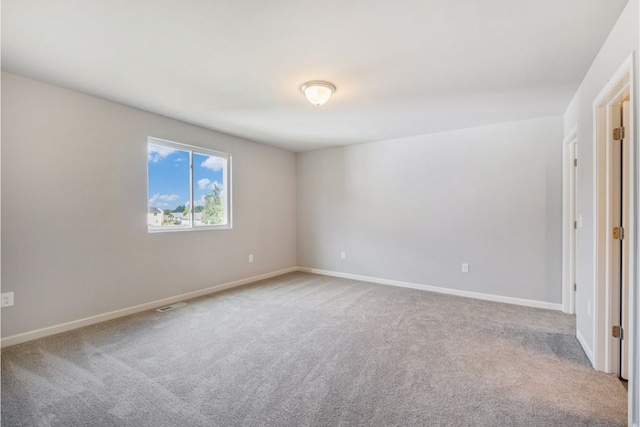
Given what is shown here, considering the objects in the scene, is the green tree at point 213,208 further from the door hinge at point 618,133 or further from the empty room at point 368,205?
the door hinge at point 618,133

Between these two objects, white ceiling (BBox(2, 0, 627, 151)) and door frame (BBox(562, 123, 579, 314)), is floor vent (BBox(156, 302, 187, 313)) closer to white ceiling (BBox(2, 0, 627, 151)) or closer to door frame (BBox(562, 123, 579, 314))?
white ceiling (BBox(2, 0, 627, 151))

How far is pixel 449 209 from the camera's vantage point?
435 cm

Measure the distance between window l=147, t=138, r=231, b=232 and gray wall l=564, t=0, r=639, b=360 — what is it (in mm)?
4318

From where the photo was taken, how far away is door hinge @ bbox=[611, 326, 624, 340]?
2100mm

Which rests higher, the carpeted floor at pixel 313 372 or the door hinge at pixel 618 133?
the door hinge at pixel 618 133

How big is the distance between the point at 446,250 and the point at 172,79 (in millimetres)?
4072

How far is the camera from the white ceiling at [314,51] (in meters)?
1.79

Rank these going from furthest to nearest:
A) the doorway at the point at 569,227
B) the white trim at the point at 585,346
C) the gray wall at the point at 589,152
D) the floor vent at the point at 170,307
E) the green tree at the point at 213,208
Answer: the green tree at the point at 213,208 → the floor vent at the point at 170,307 → the doorway at the point at 569,227 → the white trim at the point at 585,346 → the gray wall at the point at 589,152

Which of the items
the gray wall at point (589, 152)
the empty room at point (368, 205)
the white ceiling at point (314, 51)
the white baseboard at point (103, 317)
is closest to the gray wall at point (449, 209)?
the empty room at point (368, 205)

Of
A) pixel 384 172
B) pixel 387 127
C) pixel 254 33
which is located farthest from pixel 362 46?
pixel 384 172

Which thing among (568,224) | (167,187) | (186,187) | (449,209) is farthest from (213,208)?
(568,224)

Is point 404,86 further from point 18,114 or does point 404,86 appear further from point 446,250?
point 18,114

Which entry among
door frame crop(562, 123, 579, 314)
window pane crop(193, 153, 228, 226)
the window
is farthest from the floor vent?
door frame crop(562, 123, 579, 314)

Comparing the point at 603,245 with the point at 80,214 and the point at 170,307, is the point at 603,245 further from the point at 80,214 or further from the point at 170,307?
the point at 80,214
